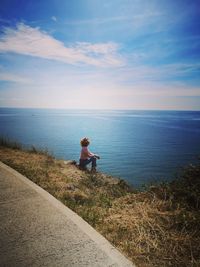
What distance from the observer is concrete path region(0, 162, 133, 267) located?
A: 9.09 ft

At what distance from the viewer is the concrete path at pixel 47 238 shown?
277 centimetres

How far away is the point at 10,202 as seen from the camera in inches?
169

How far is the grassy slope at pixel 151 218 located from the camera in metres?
3.12

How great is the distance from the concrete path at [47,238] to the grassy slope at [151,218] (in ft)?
1.04

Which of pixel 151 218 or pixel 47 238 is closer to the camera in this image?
pixel 47 238

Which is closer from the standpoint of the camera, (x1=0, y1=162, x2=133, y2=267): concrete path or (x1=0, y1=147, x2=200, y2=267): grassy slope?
(x1=0, y1=162, x2=133, y2=267): concrete path

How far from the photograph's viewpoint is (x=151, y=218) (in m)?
4.06

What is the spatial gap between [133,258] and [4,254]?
1634 millimetres

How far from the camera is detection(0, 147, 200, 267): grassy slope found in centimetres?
312

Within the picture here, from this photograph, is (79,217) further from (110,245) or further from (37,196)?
(37,196)

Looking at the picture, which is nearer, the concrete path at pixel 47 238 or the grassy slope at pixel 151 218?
the concrete path at pixel 47 238

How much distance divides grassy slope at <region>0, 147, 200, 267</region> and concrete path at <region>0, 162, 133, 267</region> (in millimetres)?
316

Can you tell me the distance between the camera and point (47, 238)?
319 centimetres

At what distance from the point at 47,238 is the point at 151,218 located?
73.4 inches
